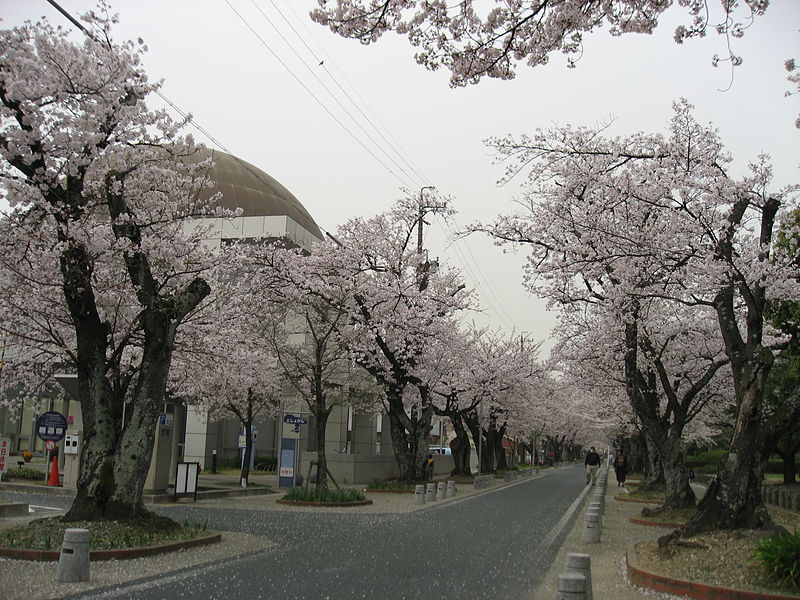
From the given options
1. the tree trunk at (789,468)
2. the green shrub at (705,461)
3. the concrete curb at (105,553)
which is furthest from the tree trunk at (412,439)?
the green shrub at (705,461)

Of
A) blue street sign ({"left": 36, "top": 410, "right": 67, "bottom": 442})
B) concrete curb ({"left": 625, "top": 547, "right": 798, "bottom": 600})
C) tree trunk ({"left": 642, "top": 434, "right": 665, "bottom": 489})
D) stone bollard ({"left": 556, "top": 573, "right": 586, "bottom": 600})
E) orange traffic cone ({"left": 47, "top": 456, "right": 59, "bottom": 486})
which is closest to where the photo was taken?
stone bollard ({"left": 556, "top": 573, "right": 586, "bottom": 600})

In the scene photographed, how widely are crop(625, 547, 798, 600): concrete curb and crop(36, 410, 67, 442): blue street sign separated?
1665cm

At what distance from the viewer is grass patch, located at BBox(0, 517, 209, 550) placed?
35.7 feet

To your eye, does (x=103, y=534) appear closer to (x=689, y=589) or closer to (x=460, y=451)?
(x=689, y=589)

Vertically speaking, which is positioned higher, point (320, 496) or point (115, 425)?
point (115, 425)

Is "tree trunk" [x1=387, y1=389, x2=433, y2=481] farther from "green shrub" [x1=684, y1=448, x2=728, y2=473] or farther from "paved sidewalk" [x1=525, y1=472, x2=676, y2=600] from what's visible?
"green shrub" [x1=684, y1=448, x2=728, y2=473]

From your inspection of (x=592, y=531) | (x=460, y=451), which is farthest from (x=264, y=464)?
(x=592, y=531)

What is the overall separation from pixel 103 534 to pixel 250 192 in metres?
36.4

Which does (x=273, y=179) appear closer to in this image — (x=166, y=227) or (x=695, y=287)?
(x=166, y=227)

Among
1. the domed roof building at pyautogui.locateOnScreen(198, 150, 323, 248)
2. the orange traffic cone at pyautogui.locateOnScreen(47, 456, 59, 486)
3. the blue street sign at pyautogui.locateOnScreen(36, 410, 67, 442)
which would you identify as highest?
the domed roof building at pyautogui.locateOnScreen(198, 150, 323, 248)

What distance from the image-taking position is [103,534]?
11.4m

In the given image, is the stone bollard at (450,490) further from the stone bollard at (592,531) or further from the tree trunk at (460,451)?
the tree trunk at (460,451)

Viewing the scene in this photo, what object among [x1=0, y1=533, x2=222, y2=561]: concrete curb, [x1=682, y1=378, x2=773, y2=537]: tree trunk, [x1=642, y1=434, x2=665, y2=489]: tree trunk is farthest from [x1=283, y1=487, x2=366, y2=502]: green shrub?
[x1=642, y1=434, x2=665, y2=489]: tree trunk

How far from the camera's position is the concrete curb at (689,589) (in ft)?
26.7
